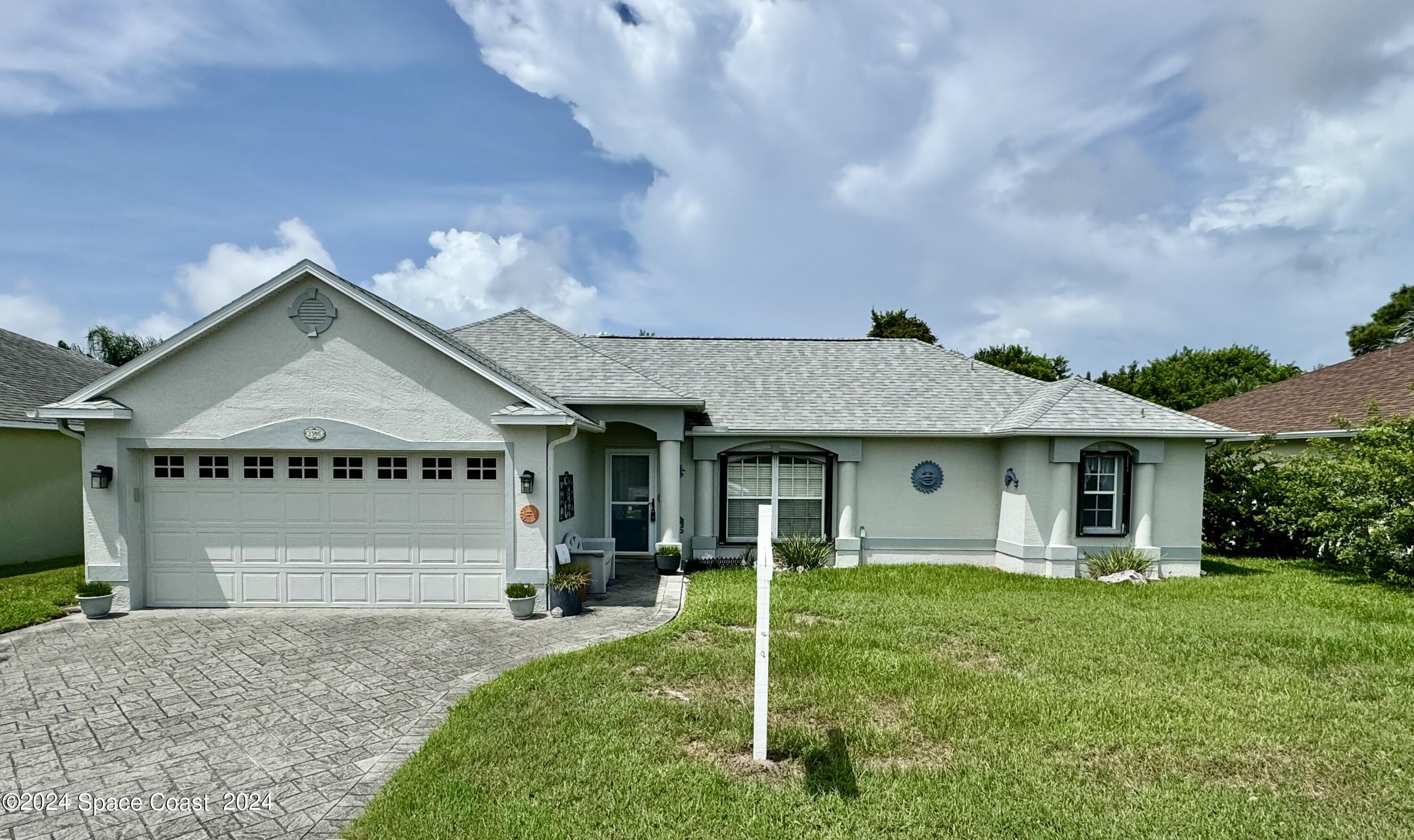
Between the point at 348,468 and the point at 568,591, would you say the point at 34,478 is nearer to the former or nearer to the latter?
the point at 348,468

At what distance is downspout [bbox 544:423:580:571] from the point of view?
9609 millimetres

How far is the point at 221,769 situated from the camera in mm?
5020

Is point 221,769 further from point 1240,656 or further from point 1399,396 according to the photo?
point 1399,396

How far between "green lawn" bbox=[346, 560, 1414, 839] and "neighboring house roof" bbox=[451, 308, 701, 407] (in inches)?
176

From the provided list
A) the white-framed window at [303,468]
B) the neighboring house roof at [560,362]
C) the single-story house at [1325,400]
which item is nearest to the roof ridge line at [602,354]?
the neighboring house roof at [560,362]

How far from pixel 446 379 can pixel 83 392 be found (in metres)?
5.11

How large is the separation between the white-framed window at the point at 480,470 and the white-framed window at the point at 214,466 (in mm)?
3595

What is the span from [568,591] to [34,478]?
13508 mm

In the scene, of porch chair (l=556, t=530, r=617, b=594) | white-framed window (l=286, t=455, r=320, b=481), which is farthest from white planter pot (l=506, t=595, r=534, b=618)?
white-framed window (l=286, t=455, r=320, b=481)

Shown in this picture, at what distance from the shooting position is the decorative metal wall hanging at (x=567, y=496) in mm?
10586

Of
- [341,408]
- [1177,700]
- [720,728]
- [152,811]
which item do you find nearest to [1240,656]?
[1177,700]

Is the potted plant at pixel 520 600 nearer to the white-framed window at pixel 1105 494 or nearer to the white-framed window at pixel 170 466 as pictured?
the white-framed window at pixel 170 466

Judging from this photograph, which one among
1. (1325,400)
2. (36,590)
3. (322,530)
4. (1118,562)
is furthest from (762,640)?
(1325,400)

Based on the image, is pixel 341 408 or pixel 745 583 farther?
pixel 745 583
